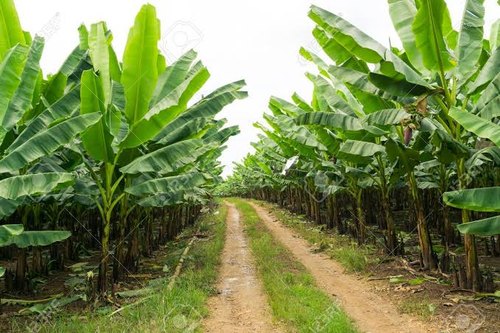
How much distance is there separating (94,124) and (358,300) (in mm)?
5337

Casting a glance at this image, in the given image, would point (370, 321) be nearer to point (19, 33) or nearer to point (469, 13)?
point (469, 13)

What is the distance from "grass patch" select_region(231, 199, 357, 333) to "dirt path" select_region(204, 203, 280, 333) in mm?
202

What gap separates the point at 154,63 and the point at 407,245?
8.41m

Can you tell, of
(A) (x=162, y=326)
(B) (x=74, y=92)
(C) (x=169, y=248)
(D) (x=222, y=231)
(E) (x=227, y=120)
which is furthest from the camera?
(D) (x=222, y=231)

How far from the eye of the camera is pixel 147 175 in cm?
787

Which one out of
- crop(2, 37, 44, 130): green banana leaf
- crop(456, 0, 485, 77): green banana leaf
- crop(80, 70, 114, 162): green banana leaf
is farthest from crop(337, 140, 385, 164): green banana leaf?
crop(2, 37, 44, 130): green banana leaf

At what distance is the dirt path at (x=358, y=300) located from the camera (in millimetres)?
5539

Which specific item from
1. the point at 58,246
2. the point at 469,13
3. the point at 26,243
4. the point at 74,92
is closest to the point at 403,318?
the point at 469,13

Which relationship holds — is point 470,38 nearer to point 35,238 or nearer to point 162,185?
point 162,185

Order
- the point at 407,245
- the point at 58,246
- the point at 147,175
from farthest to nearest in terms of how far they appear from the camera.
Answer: the point at 407,245, the point at 58,246, the point at 147,175

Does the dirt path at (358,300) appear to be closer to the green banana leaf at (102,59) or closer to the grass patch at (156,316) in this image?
the grass patch at (156,316)

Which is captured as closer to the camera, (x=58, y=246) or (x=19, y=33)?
(x=19, y=33)

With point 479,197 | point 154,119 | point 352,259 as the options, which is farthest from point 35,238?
point 352,259

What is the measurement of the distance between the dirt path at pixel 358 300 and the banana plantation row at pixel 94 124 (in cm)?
345
